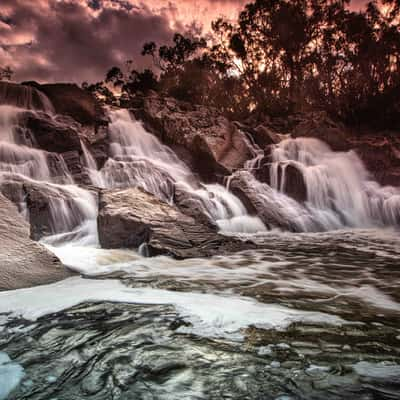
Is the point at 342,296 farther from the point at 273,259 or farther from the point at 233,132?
the point at 233,132

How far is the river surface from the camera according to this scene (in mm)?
1935

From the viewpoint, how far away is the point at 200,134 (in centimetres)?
1516

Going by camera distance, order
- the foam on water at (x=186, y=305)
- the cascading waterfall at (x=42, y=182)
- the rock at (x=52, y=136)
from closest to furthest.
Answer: the foam on water at (x=186, y=305) < the cascading waterfall at (x=42, y=182) < the rock at (x=52, y=136)

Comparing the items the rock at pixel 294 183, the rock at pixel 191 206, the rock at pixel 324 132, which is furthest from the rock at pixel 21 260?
the rock at pixel 324 132

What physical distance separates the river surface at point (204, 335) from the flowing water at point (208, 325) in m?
0.01

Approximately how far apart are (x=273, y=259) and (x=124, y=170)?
294 inches

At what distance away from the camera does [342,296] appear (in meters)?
3.88

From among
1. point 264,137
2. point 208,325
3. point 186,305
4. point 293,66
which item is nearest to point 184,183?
point 264,137

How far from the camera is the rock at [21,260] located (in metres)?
4.18

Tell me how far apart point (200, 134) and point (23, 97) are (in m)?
7.57

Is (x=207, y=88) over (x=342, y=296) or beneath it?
over

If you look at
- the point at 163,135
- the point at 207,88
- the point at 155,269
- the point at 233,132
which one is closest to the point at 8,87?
the point at 163,135

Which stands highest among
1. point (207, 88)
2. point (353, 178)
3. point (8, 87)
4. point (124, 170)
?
point (207, 88)

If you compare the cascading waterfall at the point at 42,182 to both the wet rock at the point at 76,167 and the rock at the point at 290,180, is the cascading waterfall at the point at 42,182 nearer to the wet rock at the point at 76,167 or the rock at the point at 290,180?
the wet rock at the point at 76,167
